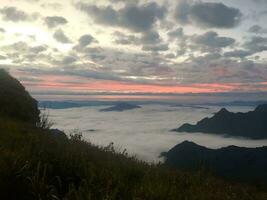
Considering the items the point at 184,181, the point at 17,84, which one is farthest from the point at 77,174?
the point at 17,84

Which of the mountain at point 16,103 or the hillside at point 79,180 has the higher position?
the mountain at point 16,103

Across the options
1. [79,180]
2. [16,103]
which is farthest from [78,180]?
[16,103]

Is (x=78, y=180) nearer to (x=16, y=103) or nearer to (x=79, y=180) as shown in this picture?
(x=79, y=180)

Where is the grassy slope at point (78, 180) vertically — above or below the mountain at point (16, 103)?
below

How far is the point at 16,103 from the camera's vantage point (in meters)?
17.5

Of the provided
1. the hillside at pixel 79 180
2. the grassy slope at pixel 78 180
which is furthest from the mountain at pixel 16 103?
the grassy slope at pixel 78 180

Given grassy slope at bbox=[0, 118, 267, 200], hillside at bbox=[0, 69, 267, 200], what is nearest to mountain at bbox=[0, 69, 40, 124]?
hillside at bbox=[0, 69, 267, 200]

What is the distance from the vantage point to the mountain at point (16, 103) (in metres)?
16.8

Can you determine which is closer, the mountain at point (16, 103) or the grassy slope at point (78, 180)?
the grassy slope at point (78, 180)

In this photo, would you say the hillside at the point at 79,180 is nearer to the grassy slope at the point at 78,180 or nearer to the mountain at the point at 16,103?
the grassy slope at the point at 78,180

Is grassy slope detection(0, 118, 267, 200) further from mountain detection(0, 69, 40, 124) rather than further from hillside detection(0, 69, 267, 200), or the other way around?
mountain detection(0, 69, 40, 124)

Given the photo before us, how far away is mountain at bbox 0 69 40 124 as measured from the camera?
55.1 feet

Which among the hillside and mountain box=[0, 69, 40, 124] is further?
mountain box=[0, 69, 40, 124]

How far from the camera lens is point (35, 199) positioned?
5.52m
